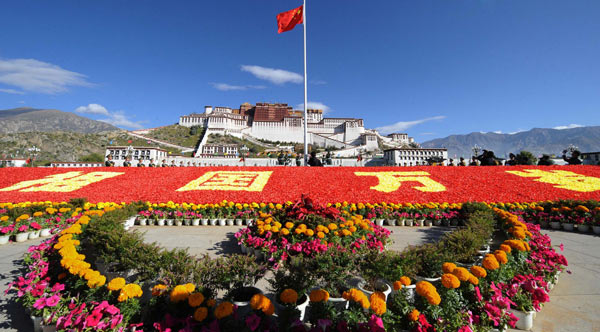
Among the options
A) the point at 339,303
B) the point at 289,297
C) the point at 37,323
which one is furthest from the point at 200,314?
the point at 37,323

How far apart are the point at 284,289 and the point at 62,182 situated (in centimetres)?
1451

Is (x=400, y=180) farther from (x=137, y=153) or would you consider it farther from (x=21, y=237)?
(x=137, y=153)

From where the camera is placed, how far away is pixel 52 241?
4234 millimetres

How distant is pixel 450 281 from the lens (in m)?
2.61

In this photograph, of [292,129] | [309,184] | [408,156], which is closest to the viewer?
[309,184]

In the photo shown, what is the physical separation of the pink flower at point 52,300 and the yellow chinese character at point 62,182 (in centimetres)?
1069

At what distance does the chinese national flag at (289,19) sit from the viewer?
61.8 ft

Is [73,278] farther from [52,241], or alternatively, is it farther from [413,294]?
[413,294]

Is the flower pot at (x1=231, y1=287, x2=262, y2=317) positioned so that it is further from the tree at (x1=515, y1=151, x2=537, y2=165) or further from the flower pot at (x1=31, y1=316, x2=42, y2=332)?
the tree at (x1=515, y1=151, x2=537, y2=165)

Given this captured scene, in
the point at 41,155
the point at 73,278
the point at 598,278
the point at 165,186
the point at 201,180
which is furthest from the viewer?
the point at 41,155

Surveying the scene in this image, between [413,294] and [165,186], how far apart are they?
11199 millimetres

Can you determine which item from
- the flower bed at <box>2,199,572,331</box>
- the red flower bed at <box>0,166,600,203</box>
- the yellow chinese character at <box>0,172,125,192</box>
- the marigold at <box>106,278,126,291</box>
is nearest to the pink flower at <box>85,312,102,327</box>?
the flower bed at <box>2,199,572,331</box>

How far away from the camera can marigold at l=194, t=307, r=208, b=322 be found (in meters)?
2.28

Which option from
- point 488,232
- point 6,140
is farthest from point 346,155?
point 6,140
